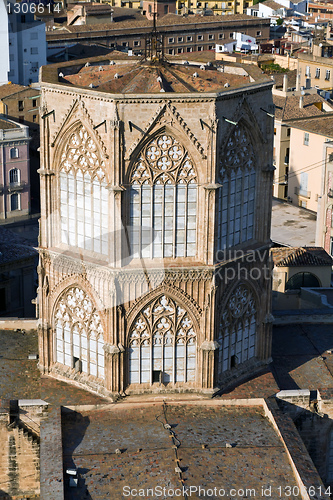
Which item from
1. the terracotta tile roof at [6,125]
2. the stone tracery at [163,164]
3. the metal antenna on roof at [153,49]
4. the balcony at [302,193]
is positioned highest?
the metal antenna on roof at [153,49]

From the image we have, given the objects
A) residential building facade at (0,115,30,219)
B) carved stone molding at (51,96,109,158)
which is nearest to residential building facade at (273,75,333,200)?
residential building facade at (0,115,30,219)

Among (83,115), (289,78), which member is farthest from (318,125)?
(83,115)

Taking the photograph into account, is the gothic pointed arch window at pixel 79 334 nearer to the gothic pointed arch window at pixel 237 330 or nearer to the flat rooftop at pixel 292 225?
the gothic pointed arch window at pixel 237 330

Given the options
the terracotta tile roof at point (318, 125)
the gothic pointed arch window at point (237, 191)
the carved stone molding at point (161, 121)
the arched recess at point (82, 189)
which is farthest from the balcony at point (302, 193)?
the carved stone molding at point (161, 121)

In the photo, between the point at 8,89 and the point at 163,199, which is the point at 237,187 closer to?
the point at 163,199

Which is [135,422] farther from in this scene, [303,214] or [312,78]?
[312,78]

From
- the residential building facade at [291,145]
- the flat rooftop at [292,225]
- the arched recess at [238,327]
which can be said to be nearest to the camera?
the arched recess at [238,327]

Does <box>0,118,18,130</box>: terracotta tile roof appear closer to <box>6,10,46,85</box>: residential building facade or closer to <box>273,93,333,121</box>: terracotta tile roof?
<box>273,93,333,121</box>: terracotta tile roof

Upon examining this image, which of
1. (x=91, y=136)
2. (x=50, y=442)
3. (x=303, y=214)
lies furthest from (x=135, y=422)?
(x=303, y=214)
